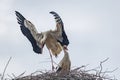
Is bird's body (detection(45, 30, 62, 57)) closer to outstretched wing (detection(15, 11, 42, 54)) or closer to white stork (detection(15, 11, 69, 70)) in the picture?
white stork (detection(15, 11, 69, 70))

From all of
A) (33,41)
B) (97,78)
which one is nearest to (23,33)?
(33,41)

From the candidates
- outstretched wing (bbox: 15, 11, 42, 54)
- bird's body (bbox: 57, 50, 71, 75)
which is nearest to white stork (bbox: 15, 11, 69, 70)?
outstretched wing (bbox: 15, 11, 42, 54)

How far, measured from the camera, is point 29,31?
65.6 feet

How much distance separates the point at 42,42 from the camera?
19.8 metres

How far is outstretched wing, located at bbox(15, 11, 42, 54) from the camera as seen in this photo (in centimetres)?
1986

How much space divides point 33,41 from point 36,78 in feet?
3.35

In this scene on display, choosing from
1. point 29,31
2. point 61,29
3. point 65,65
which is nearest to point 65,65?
point 65,65

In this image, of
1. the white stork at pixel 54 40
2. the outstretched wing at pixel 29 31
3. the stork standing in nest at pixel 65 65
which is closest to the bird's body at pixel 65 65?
the stork standing in nest at pixel 65 65

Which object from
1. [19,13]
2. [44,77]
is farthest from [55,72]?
[19,13]

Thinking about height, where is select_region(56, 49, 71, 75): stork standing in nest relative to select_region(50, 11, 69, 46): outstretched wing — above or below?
below

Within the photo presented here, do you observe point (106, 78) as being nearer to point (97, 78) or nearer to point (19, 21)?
point (97, 78)

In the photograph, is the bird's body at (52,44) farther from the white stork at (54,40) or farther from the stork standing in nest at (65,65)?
the stork standing in nest at (65,65)

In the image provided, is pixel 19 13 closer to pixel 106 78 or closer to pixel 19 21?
pixel 19 21

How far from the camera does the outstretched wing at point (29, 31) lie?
19.9 meters
